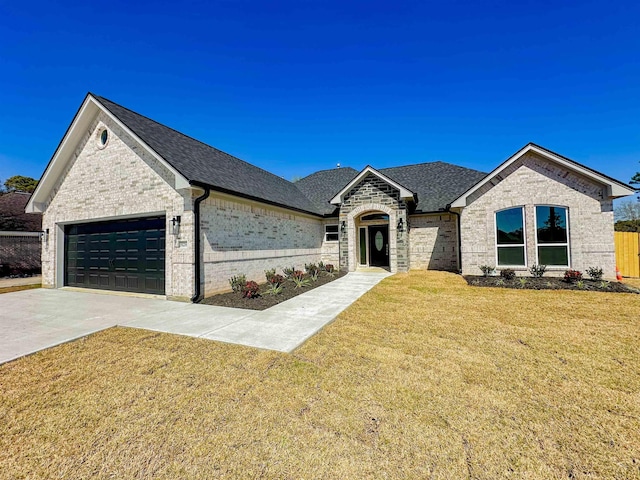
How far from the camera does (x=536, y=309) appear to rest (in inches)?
275

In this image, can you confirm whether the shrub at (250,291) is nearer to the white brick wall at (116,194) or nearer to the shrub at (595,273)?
the white brick wall at (116,194)

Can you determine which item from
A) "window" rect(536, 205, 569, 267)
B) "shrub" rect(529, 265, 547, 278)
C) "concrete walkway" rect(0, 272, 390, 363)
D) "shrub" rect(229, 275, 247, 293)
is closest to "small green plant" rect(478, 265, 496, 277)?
"shrub" rect(529, 265, 547, 278)

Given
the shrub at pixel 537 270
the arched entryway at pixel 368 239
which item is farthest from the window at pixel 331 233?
the shrub at pixel 537 270

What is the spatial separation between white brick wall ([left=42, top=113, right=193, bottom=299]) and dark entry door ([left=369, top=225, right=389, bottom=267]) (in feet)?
36.3

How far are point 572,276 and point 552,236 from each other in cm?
191

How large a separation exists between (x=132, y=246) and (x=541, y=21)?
694 inches

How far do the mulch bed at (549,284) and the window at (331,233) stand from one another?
8.23m

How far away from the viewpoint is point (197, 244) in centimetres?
834

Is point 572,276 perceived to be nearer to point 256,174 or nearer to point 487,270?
point 487,270

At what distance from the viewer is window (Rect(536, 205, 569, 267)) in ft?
35.9

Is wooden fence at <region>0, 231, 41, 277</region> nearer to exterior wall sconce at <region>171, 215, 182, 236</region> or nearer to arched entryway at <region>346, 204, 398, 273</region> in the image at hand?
exterior wall sconce at <region>171, 215, 182, 236</region>

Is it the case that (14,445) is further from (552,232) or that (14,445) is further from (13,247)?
(13,247)

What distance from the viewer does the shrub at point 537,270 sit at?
10961 millimetres

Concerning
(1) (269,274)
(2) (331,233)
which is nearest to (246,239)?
(1) (269,274)
